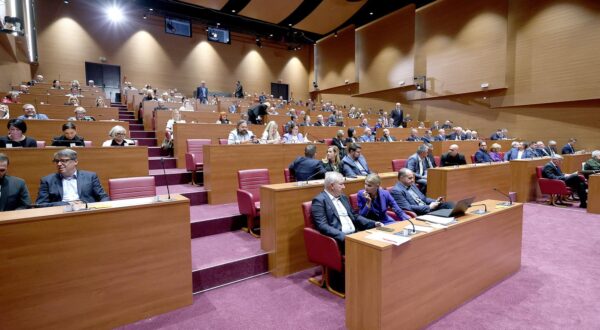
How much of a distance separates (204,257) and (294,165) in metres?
1.52

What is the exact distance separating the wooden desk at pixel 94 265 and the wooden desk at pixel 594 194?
5.73 m

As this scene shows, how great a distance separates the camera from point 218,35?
14.4 m

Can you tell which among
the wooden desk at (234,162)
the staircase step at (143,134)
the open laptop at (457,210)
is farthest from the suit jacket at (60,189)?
the staircase step at (143,134)

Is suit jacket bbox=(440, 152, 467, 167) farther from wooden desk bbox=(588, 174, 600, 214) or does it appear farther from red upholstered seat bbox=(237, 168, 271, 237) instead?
red upholstered seat bbox=(237, 168, 271, 237)

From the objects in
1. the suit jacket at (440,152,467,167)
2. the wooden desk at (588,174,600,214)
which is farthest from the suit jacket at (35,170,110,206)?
the wooden desk at (588,174,600,214)

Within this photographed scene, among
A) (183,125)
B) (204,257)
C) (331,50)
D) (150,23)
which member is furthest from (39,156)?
(331,50)

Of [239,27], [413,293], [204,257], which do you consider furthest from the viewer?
[239,27]

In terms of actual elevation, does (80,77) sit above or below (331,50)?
below

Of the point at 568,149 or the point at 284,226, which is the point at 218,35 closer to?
the point at 568,149

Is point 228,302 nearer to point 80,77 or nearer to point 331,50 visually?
point 80,77

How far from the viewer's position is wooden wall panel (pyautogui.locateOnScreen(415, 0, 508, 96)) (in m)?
9.71

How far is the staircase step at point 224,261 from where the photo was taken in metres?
2.58

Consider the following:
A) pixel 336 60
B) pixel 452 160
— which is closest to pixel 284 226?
pixel 452 160

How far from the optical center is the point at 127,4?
1170 centimetres
